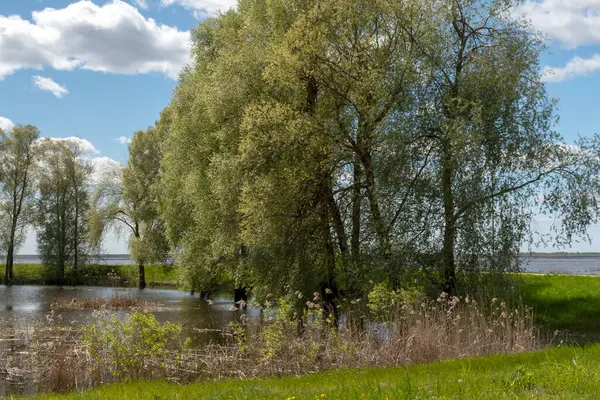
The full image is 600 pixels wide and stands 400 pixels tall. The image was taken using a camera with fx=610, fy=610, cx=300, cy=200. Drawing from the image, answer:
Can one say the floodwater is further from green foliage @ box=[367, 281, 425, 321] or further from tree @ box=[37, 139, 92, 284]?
tree @ box=[37, 139, 92, 284]

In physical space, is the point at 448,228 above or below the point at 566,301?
above

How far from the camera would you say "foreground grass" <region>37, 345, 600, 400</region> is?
7500mm

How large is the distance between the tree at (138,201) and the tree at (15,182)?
303 inches

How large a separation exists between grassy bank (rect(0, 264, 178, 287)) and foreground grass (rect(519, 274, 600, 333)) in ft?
103

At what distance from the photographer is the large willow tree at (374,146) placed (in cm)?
1847

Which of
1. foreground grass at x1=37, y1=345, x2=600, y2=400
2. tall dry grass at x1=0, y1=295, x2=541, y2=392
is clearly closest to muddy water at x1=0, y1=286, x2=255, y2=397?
tall dry grass at x1=0, y1=295, x2=541, y2=392

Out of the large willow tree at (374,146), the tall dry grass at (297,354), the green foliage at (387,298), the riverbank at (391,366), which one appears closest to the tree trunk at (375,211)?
the large willow tree at (374,146)

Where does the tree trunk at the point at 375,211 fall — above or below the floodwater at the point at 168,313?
above

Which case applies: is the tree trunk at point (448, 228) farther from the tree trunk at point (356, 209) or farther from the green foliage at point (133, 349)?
the green foliage at point (133, 349)

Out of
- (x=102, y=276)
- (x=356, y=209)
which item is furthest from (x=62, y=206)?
(x=356, y=209)

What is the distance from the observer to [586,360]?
994 centimetres

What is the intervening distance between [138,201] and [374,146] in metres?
32.1

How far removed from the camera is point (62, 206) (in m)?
55.1

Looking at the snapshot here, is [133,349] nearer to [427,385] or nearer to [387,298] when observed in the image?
[387,298]
